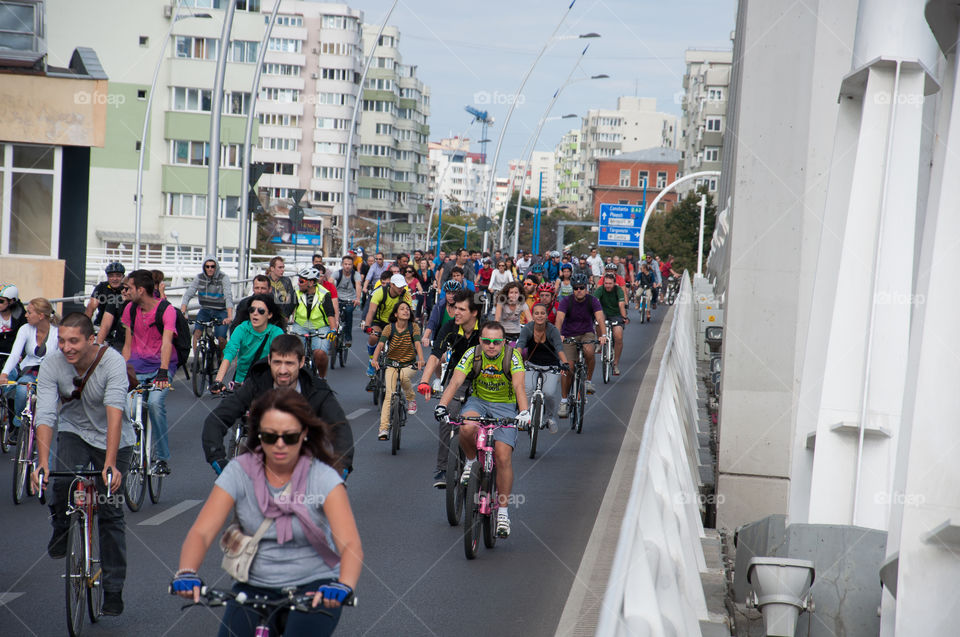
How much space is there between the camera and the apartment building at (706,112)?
361 feet

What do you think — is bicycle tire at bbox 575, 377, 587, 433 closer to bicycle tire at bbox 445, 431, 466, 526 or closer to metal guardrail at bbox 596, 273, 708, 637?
bicycle tire at bbox 445, 431, 466, 526

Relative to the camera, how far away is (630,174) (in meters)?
154

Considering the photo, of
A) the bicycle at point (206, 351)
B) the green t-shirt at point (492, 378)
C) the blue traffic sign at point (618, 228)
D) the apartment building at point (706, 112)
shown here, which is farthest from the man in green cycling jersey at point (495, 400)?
the apartment building at point (706, 112)

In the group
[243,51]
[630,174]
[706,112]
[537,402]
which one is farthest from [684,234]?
[630,174]

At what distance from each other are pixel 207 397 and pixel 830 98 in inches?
403

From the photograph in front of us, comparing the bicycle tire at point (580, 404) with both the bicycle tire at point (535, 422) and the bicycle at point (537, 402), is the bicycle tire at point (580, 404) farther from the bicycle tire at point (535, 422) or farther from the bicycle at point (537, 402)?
the bicycle tire at point (535, 422)

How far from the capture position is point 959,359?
239 inches

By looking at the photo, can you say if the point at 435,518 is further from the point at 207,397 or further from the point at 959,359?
the point at 207,397

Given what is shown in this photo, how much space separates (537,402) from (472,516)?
211 inches

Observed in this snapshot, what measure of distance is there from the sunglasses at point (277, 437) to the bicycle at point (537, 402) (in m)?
9.34

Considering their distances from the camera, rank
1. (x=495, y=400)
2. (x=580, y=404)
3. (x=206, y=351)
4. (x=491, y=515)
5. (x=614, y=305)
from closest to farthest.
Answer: (x=491, y=515) → (x=495, y=400) → (x=580, y=404) → (x=206, y=351) → (x=614, y=305)

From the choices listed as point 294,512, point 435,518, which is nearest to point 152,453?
point 435,518

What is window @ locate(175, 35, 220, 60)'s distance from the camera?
6912 cm

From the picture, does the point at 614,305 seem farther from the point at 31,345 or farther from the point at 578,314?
the point at 31,345
